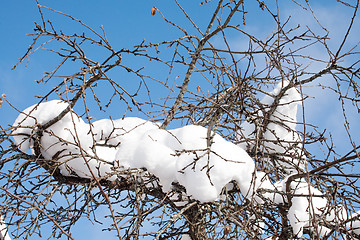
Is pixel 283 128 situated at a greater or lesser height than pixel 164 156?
greater

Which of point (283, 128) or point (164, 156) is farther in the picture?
point (283, 128)

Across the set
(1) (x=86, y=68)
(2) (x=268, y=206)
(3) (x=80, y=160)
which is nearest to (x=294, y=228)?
(2) (x=268, y=206)

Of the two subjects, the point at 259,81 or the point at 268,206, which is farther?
the point at 259,81

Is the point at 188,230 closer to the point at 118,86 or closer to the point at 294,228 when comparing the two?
the point at 294,228

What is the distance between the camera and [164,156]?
3.23 meters

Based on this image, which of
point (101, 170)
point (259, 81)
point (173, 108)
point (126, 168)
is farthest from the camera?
point (259, 81)

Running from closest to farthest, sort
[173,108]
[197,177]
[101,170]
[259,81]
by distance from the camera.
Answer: [197,177] → [101,170] → [173,108] → [259,81]

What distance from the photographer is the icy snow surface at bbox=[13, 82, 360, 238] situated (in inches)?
117

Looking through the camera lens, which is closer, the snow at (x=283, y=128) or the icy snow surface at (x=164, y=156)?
the icy snow surface at (x=164, y=156)

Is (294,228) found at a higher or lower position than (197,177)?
lower

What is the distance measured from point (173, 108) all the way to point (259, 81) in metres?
1.05

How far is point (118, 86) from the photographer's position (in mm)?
3627

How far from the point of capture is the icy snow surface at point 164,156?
297cm

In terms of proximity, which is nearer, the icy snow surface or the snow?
the icy snow surface
